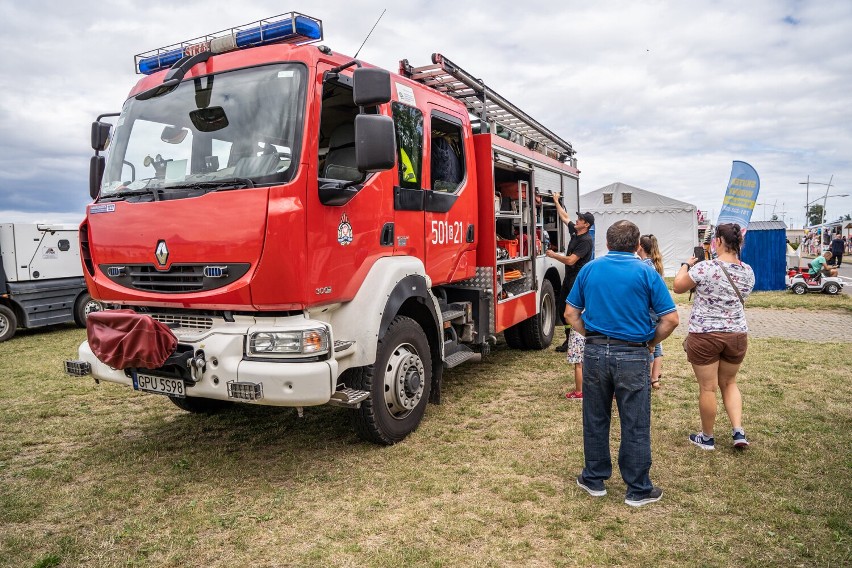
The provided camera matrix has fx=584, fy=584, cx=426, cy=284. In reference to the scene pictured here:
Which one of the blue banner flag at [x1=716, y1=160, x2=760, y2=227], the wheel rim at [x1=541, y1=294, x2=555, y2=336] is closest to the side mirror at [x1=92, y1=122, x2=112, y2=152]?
the wheel rim at [x1=541, y1=294, x2=555, y2=336]

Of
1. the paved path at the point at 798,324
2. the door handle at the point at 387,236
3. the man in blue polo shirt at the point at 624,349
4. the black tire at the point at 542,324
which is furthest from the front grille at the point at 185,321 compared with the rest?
the paved path at the point at 798,324

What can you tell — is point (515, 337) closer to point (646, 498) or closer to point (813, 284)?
point (646, 498)

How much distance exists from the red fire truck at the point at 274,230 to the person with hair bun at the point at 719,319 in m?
2.03

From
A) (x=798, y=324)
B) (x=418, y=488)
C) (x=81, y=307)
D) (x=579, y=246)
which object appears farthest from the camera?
(x=81, y=307)

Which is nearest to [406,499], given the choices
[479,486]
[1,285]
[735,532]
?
[479,486]

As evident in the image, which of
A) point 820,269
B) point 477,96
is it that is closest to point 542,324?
point 477,96

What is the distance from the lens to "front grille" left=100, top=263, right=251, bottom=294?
366 cm

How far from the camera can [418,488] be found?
384 cm

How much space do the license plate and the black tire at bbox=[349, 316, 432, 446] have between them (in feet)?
3.76

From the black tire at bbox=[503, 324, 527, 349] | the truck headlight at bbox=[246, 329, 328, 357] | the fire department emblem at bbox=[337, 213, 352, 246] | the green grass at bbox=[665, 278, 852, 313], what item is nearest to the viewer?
the truck headlight at bbox=[246, 329, 328, 357]

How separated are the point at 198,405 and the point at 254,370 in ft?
7.41

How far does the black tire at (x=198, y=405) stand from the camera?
213 inches

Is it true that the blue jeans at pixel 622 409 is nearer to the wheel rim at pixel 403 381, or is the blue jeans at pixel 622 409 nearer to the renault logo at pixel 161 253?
the wheel rim at pixel 403 381

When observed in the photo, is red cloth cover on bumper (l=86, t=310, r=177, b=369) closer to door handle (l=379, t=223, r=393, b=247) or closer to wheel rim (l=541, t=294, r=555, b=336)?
door handle (l=379, t=223, r=393, b=247)
